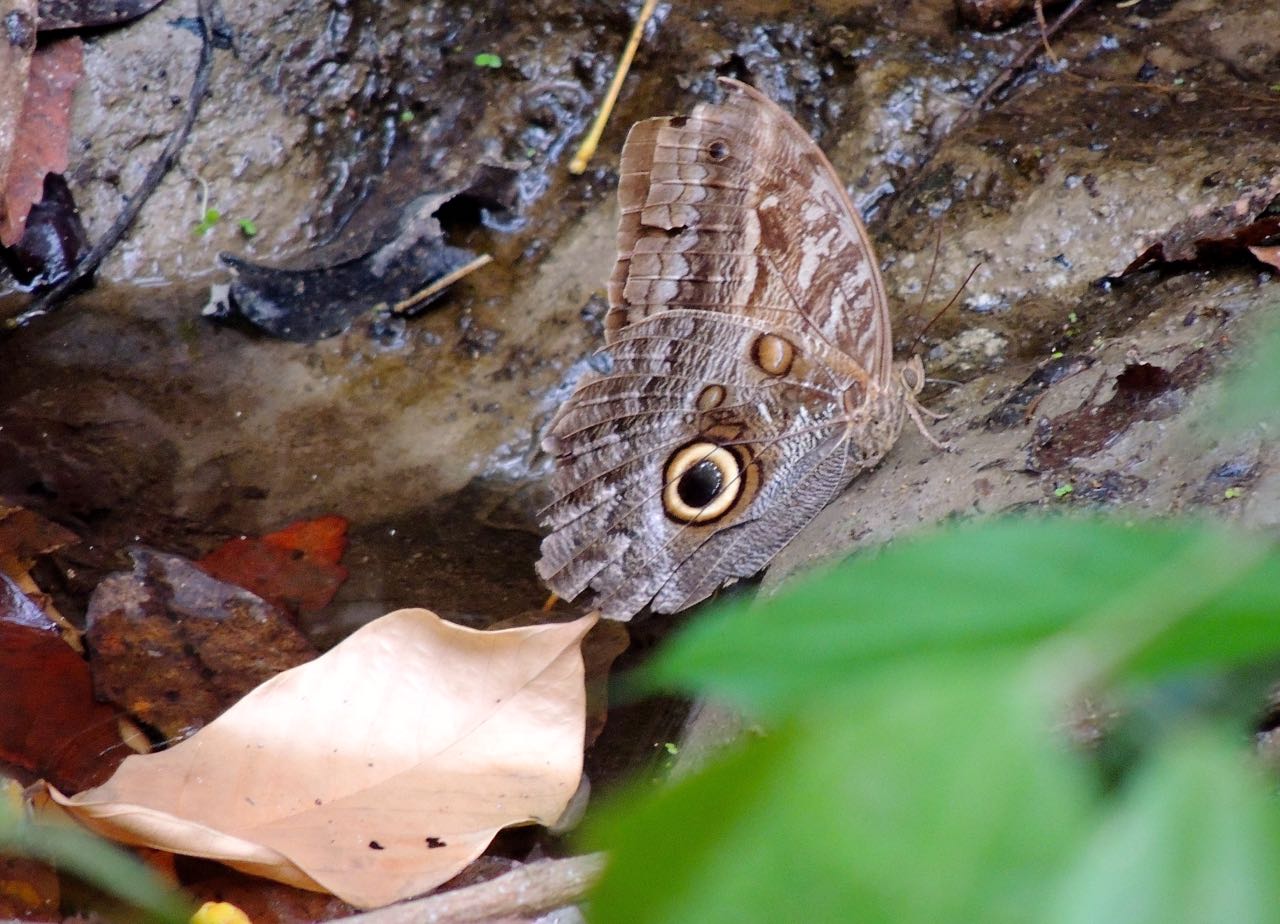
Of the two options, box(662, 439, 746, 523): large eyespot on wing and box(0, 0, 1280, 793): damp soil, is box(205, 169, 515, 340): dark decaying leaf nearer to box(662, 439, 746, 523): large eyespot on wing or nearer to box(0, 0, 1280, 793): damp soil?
box(0, 0, 1280, 793): damp soil

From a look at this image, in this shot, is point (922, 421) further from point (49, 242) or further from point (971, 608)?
point (49, 242)

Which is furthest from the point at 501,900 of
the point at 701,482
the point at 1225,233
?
the point at 1225,233

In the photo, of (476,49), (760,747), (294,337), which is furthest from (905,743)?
(476,49)

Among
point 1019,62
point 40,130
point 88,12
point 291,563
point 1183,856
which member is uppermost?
point 1183,856

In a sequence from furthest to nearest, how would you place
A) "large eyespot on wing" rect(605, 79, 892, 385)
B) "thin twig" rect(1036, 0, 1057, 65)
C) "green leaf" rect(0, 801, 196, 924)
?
"thin twig" rect(1036, 0, 1057, 65) → "large eyespot on wing" rect(605, 79, 892, 385) → "green leaf" rect(0, 801, 196, 924)

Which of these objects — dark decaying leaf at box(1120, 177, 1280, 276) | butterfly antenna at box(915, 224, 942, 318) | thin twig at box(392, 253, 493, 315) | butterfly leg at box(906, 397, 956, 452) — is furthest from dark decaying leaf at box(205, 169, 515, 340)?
dark decaying leaf at box(1120, 177, 1280, 276)

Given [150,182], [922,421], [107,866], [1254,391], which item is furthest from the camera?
[150,182]

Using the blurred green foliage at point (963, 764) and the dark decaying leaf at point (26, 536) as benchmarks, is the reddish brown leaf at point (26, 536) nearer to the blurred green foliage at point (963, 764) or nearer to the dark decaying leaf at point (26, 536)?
the dark decaying leaf at point (26, 536)
